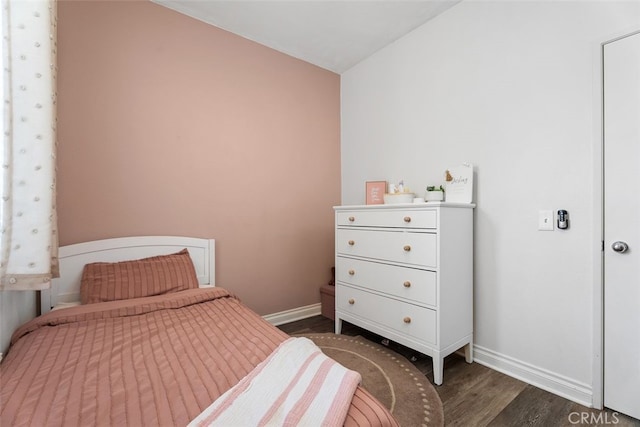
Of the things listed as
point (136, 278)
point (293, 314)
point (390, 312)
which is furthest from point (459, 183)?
point (136, 278)

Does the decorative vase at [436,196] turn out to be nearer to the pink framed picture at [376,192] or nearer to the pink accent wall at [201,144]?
the pink framed picture at [376,192]

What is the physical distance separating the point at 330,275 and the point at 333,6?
2.38 m

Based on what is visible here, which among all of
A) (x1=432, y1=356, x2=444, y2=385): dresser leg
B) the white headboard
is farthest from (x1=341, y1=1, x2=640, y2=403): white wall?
the white headboard

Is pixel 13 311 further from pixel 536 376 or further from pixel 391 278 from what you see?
pixel 536 376

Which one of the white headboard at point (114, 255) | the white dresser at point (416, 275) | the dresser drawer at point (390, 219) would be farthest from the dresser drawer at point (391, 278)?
the white headboard at point (114, 255)

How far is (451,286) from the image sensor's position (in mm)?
1801

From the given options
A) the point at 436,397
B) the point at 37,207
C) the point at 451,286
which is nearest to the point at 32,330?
the point at 37,207

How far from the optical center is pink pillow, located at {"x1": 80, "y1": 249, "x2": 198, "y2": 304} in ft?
5.64

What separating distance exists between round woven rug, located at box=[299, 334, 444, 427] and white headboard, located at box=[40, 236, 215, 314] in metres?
1.07

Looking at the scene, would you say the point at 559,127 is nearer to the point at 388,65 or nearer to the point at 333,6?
the point at 388,65

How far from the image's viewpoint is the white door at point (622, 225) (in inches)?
55.1

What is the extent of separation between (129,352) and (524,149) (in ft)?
7.49

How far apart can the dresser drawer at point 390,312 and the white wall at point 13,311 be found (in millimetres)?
1917

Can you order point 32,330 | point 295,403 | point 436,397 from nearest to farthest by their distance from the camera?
point 295,403
point 32,330
point 436,397
